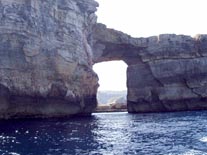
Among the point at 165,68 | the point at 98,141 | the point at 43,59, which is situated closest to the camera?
the point at 98,141

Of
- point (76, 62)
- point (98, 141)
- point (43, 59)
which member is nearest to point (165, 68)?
point (76, 62)

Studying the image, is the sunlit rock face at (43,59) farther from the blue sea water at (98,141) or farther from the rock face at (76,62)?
the blue sea water at (98,141)

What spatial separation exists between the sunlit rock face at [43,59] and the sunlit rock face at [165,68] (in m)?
14.8

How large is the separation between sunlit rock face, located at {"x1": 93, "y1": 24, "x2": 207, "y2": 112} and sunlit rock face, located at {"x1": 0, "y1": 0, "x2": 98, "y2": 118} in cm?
1480

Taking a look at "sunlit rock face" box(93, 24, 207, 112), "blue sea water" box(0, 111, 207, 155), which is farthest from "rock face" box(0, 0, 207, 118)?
"blue sea water" box(0, 111, 207, 155)

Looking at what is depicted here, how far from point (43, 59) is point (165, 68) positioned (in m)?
34.4

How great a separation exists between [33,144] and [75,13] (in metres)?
38.3

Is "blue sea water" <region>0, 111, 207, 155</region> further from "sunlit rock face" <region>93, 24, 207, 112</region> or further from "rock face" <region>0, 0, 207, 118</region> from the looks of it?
"sunlit rock face" <region>93, 24, 207, 112</region>

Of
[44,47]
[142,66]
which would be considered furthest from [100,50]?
[44,47]

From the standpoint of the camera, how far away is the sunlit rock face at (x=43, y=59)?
55.3 metres

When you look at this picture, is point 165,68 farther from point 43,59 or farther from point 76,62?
point 43,59

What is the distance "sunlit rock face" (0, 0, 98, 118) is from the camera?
55344 millimetres

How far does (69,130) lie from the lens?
4591 centimetres

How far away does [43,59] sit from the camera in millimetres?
58844
